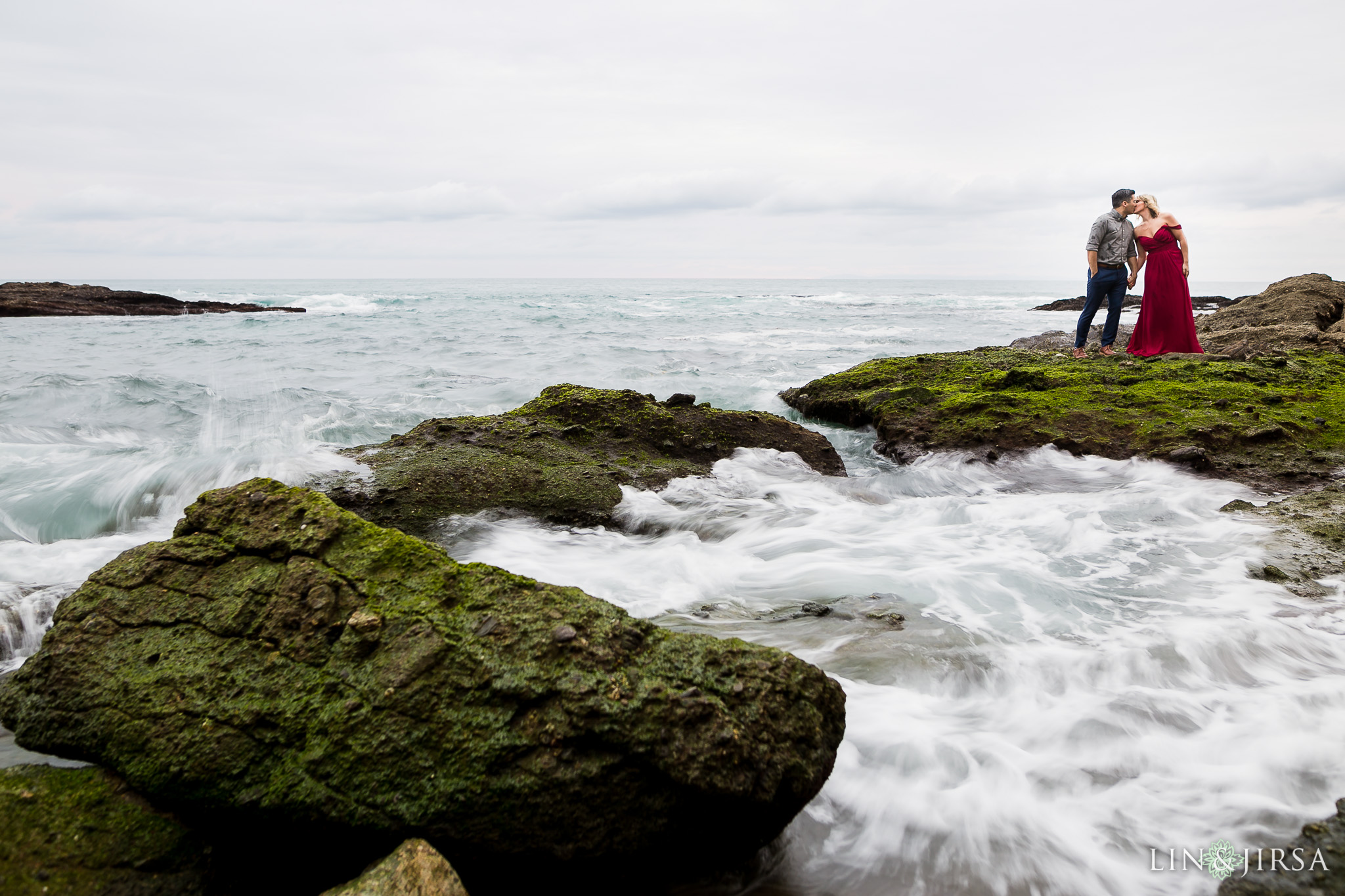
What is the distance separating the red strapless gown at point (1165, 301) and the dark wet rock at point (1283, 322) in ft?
2.54

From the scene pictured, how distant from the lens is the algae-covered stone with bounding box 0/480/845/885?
209 centimetres

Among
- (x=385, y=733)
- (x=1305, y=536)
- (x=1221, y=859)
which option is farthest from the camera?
(x=1305, y=536)

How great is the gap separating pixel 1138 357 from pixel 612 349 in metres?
12.2

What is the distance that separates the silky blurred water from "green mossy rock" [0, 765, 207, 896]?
5.66ft

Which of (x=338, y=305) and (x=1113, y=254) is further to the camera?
(x=338, y=305)

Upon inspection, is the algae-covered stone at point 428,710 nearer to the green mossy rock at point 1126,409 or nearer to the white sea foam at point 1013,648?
the white sea foam at point 1013,648

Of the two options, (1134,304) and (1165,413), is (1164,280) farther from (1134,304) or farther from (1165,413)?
(1134,304)

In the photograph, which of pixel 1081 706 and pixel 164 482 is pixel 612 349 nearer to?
pixel 164 482

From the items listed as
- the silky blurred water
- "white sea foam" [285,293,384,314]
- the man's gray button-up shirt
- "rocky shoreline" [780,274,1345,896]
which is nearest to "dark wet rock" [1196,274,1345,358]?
"rocky shoreline" [780,274,1345,896]

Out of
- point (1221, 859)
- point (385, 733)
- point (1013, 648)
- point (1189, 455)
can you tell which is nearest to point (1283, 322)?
point (1189, 455)

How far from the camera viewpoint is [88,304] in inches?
1363

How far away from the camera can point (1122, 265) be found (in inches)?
367

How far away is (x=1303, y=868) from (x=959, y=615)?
6.31 feet

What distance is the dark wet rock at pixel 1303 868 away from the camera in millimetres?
2080
